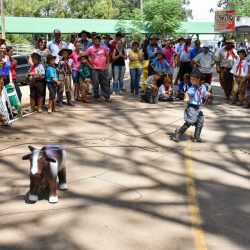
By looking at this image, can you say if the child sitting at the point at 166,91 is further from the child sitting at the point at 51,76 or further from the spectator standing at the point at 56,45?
the child sitting at the point at 51,76

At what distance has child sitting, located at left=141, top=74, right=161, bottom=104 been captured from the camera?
12.6 m

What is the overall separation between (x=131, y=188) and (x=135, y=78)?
826cm

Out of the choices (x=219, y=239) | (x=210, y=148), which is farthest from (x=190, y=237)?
(x=210, y=148)

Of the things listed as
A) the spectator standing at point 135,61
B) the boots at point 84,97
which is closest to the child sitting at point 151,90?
the spectator standing at point 135,61

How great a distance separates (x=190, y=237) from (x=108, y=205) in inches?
47.2

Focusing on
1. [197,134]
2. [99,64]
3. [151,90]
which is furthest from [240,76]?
[197,134]

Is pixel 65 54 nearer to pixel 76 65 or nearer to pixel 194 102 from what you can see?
pixel 76 65

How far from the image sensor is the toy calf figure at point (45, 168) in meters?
5.19

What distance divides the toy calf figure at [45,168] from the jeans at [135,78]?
8405mm

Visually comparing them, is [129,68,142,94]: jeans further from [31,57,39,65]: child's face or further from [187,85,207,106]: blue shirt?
[187,85,207,106]: blue shirt

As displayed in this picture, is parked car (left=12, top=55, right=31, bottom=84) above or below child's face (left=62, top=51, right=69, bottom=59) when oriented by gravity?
below

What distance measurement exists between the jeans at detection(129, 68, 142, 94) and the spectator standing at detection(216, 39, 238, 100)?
2463 millimetres

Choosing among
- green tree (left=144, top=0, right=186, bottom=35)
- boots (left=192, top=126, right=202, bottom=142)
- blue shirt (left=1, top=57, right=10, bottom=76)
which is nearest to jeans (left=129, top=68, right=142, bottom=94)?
blue shirt (left=1, top=57, right=10, bottom=76)

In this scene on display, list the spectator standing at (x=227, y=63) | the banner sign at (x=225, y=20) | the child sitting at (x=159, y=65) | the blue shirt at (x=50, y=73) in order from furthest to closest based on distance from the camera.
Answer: the banner sign at (x=225, y=20)
the spectator standing at (x=227, y=63)
the child sitting at (x=159, y=65)
the blue shirt at (x=50, y=73)
